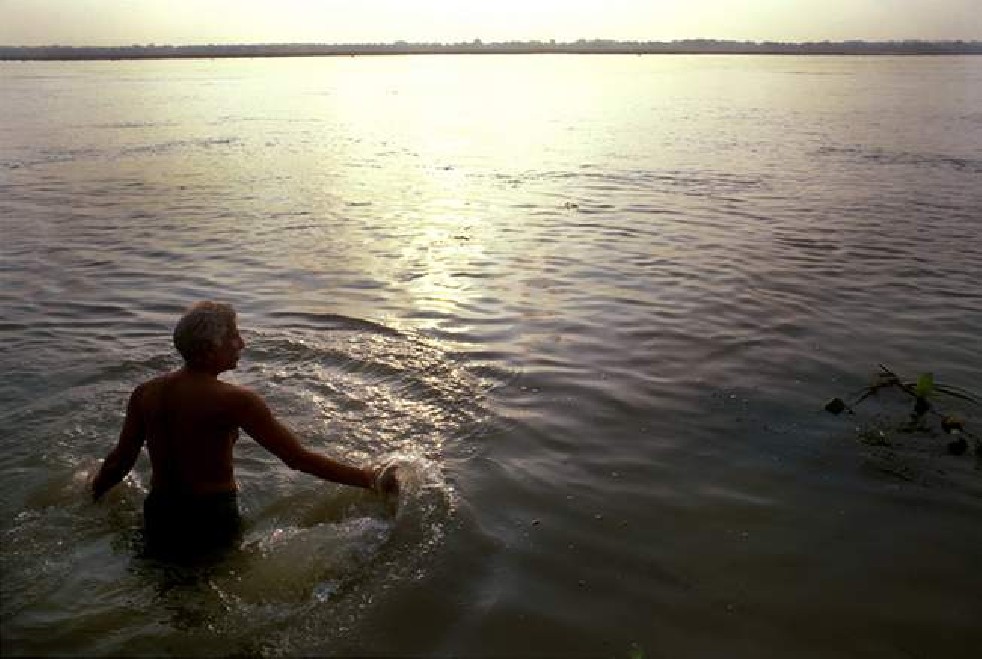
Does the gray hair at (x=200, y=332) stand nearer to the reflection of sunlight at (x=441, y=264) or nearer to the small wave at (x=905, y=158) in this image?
the reflection of sunlight at (x=441, y=264)

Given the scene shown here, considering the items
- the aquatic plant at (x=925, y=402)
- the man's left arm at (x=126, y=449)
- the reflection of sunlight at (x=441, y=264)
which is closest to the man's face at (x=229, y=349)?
the man's left arm at (x=126, y=449)

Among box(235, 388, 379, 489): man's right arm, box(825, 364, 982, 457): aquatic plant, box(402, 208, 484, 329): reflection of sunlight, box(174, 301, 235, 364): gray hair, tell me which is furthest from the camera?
box(402, 208, 484, 329): reflection of sunlight

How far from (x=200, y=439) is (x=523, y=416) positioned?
333 cm

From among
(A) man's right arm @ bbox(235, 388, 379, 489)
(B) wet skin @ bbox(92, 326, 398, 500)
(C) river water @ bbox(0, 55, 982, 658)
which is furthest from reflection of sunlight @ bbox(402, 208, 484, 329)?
(B) wet skin @ bbox(92, 326, 398, 500)

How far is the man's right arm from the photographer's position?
470cm

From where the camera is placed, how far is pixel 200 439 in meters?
4.77

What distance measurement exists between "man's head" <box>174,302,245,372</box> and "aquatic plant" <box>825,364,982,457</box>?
535 cm

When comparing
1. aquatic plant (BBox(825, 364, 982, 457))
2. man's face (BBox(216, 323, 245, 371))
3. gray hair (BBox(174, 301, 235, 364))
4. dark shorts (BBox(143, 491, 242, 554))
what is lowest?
aquatic plant (BBox(825, 364, 982, 457))

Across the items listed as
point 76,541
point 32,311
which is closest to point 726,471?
point 76,541

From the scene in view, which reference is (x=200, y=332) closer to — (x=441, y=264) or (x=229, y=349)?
(x=229, y=349)

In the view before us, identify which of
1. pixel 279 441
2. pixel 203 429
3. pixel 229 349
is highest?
pixel 229 349

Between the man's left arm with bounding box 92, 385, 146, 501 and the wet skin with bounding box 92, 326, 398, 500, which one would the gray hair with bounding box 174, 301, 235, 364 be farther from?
the man's left arm with bounding box 92, 385, 146, 501

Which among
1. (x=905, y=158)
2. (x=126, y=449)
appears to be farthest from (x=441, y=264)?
(x=905, y=158)

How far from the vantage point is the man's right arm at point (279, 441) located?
4695 mm
